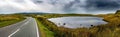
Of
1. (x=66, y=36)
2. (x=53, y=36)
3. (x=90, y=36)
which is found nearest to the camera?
(x=90, y=36)

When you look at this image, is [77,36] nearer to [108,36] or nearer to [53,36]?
[108,36]

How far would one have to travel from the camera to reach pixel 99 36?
15531 millimetres

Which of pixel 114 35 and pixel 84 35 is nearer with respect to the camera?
pixel 114 35

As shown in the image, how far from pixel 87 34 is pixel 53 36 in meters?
5.24

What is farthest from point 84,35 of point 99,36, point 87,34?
point 99,36

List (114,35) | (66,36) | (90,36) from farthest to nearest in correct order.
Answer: (66,36)
(90,36)
(114,35)

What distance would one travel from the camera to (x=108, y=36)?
15.4 meters

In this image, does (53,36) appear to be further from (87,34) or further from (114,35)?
(114,35)

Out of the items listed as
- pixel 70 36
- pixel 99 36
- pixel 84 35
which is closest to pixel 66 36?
pixel 70 36

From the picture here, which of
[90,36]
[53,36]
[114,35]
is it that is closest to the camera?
[114,35]

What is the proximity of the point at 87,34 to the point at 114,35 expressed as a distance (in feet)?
7.13

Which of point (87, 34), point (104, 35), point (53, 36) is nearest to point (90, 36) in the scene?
point (87, 34)

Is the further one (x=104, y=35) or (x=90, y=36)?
(x=90, y=36)

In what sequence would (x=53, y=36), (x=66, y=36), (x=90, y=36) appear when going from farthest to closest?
(x=53, y=36), (x=66, y=36), (x=90, y=36)
